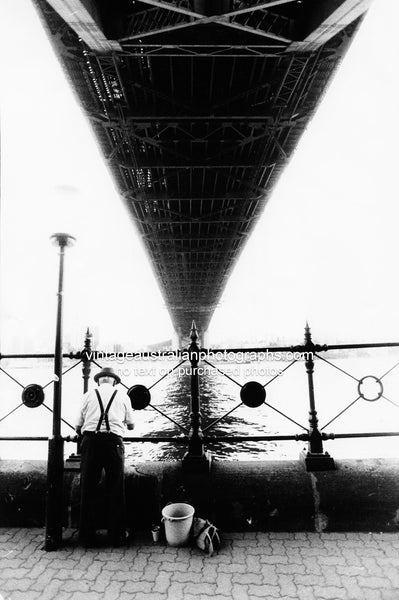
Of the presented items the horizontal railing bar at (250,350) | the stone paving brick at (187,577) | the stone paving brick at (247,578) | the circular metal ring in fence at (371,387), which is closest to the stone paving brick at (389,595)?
the stone paving brick at (247,578)

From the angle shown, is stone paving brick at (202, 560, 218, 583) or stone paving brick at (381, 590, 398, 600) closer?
stone paving brick at (381, 590, 398, 600)

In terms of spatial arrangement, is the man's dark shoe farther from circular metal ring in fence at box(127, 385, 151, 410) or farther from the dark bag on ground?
circular metal ring in fence at box(127, 385, 151, 410)

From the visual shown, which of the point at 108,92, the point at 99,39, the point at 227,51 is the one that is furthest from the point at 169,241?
the point at 99,39

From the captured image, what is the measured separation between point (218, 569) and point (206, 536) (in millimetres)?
279

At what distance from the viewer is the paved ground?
7.89 feet

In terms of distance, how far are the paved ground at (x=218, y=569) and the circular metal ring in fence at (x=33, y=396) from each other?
1165mm

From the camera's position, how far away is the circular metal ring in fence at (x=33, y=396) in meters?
3.74

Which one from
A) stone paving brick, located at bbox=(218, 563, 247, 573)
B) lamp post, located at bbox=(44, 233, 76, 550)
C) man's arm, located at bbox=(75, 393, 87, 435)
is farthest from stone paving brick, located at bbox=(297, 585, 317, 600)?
man's arm, located at bbox=(75, 393, 87, 435)

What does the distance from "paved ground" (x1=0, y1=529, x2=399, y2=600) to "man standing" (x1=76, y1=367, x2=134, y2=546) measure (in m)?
0.18

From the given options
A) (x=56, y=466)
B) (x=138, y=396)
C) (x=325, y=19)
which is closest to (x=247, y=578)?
(x=56, y=466)

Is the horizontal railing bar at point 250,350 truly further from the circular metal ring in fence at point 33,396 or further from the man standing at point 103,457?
the man standing at point 103,457

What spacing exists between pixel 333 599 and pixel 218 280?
3551cm

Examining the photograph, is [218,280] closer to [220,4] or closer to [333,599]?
[220,4]

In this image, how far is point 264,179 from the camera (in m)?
17.4
